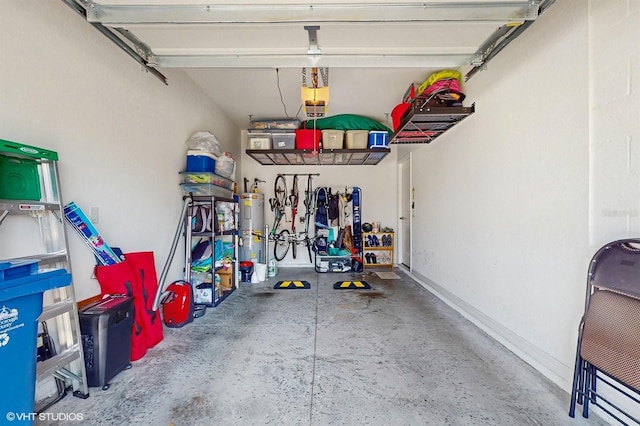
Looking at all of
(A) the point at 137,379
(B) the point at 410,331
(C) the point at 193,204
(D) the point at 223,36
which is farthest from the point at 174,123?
(B) the point at 410,331

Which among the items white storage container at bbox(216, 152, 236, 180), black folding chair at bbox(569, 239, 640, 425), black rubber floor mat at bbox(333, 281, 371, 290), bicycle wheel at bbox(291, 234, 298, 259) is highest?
white storage container at bbox(216, 152, 236, 180)

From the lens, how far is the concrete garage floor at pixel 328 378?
1.55 metres

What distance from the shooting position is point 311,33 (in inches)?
82.4

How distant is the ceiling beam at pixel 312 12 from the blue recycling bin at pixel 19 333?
5.68 ft

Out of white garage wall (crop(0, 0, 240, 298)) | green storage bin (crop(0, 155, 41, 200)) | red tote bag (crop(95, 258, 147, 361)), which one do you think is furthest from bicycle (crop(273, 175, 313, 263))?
green storage bin (crop(0, 155, 41, 200))

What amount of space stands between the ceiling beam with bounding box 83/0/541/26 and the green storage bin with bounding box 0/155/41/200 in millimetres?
1113

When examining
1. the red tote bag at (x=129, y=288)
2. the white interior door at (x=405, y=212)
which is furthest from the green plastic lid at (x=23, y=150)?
the white interior door at (x=405, y=212)

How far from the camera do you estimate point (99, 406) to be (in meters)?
1.64

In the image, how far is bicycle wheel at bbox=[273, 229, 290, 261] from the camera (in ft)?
19.0

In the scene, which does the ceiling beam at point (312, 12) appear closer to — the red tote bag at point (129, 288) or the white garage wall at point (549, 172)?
the white garage wall at point (549, 172)

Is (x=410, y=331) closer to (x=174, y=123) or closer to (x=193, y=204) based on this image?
(x=193, y=204)

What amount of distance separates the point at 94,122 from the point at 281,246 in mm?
4189

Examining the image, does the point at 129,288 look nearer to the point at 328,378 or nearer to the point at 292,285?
the point at 328,378

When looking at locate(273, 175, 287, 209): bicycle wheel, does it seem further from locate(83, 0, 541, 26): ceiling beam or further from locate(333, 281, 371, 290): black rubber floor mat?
locate(83, 0, 541, 26): ceiling beam
